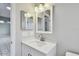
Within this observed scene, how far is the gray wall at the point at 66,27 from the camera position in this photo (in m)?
1.33

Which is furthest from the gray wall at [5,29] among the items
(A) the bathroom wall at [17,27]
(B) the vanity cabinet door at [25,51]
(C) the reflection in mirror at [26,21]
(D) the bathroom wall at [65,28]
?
(D) the bathroom wall at [65,28]

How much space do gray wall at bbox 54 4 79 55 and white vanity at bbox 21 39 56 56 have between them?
10 cm

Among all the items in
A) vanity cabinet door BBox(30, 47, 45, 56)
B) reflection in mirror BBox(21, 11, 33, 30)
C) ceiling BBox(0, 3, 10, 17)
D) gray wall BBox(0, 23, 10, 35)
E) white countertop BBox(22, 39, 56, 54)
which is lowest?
vanity cabinet door BBox(30, 47, 45, 56)

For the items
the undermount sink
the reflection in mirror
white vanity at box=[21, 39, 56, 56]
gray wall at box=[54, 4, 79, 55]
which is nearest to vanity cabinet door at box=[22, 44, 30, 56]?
white vanity at box=[21, 39, 56, 56]

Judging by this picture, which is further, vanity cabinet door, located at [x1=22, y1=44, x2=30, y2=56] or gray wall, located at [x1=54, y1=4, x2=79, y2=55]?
vanity cabinet door, located at [x1=22, y1=44, x2=30, y2=56]

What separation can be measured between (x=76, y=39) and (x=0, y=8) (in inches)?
42.4

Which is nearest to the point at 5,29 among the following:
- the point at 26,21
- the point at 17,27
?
the point at 17,27

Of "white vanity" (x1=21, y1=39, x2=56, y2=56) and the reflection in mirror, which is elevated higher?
the reflection in mirror

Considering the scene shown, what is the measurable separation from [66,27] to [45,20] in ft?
0.96

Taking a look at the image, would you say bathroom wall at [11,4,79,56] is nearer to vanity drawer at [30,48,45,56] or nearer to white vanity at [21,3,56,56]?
white vanity at [21,3,56,56]

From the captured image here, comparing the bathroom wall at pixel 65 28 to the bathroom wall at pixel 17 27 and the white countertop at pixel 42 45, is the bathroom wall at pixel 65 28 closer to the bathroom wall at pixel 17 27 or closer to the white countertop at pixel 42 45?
the white countertop at pixel 42 45

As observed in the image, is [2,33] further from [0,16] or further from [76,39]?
[76,39]

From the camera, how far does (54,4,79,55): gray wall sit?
133 centimetres

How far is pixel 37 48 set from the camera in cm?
139
